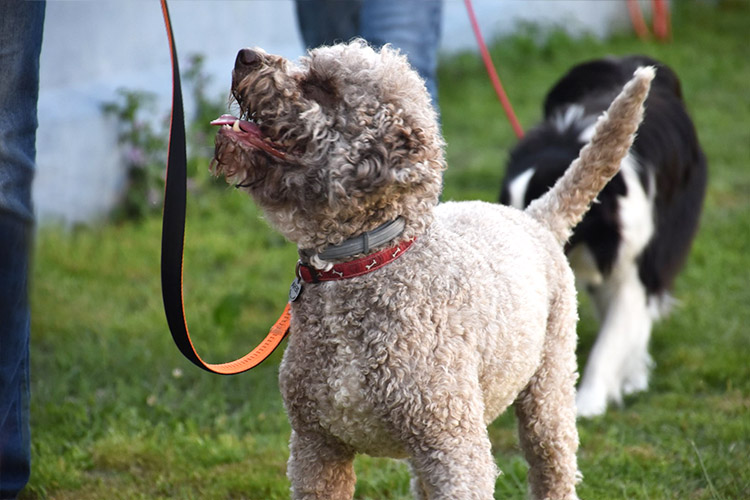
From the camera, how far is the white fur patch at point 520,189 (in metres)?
3.73

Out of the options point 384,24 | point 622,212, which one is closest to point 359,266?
point 384,24

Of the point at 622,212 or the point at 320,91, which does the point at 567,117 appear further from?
the point at 320,91

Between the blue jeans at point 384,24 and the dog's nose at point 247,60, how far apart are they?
130cm

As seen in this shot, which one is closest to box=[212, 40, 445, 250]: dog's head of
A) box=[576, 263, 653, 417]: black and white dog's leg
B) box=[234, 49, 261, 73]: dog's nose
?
box=[234, 49, 261, 73]: dog's nose

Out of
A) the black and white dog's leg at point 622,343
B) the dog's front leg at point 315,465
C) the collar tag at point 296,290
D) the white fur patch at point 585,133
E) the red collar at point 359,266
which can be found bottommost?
the black and white dog's leg at point 622,343

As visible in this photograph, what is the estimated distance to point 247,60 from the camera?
1812 millimetres

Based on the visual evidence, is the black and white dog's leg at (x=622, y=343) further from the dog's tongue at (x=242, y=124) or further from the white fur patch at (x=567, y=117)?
the dog's tongue at (x=242, y=124)

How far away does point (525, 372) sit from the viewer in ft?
7.11

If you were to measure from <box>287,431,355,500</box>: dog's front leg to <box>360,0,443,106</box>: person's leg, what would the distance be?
65.3 inches

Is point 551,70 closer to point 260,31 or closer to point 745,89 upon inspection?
point 745,89

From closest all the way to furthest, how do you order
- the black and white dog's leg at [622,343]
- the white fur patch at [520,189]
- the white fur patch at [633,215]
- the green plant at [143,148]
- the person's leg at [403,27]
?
the person's leg at [403,27] → the white fur patch at [520,189] → the white fur patch at [633,215] → the black and white dog's leg at [622,343] → the green plant at [143,148]

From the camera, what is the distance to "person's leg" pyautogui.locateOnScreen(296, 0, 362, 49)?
3.46 m

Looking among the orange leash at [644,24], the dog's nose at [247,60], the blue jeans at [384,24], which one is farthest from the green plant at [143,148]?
the orange leash at [644,24]

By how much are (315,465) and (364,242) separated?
0.54 metres
